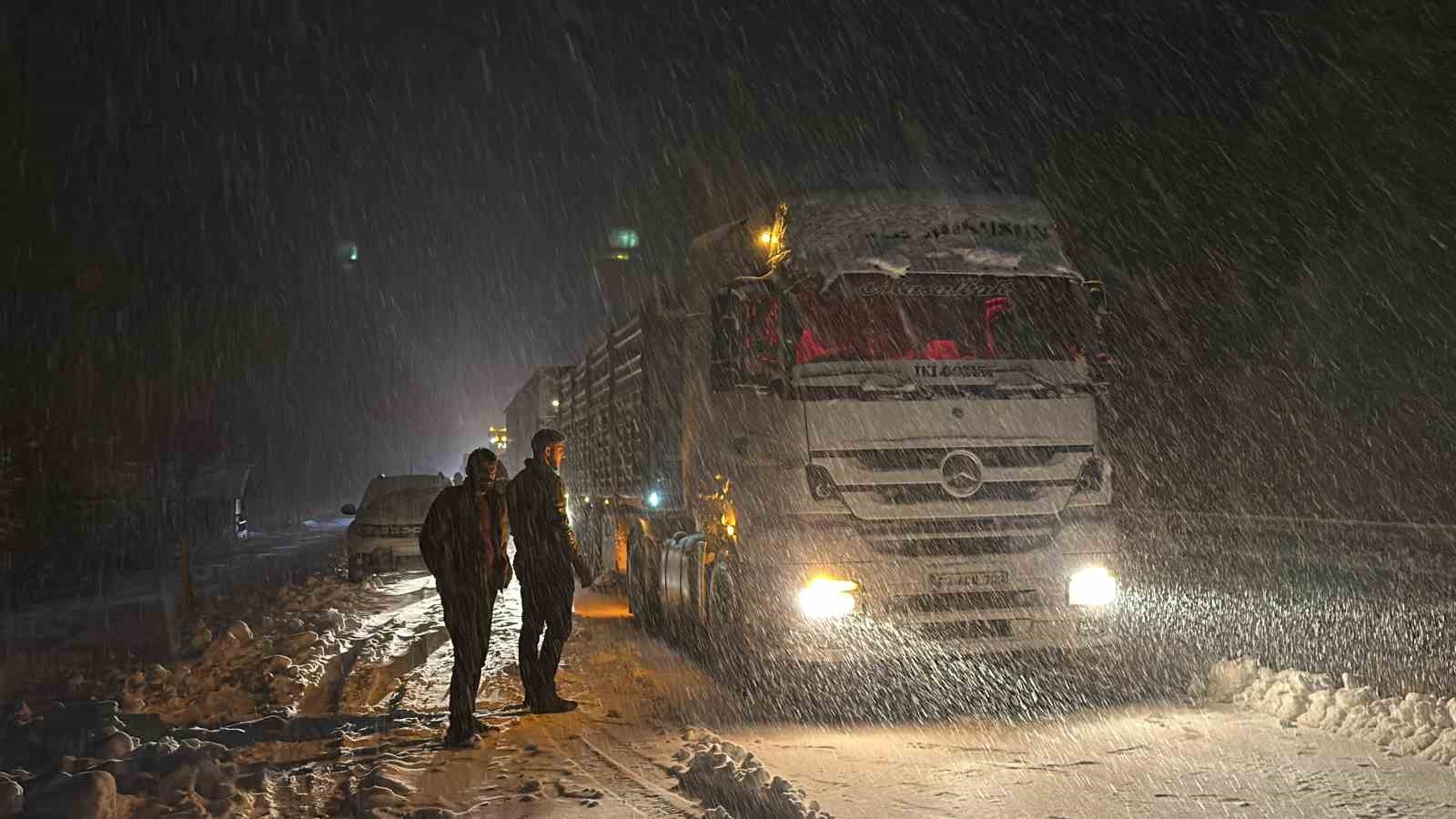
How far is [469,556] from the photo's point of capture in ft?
24.9

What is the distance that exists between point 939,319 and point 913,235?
2.23ft

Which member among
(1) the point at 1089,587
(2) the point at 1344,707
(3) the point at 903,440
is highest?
(3) the point at 903,440

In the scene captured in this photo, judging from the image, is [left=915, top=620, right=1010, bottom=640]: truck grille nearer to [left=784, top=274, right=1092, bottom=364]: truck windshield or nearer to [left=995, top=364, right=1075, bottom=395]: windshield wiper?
[left=995, top=364, right=1075, bottom=395]: windshield wiper

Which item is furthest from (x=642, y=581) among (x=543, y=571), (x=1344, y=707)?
(x=1344, y=707)

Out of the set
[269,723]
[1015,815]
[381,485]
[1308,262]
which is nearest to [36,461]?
[381,485]

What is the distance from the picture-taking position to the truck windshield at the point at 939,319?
8.51m

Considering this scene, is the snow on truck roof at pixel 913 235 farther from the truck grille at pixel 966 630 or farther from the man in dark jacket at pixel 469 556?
the man in dark jacket at pixel 469 556

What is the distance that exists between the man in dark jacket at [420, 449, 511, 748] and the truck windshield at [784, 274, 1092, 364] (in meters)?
2.30

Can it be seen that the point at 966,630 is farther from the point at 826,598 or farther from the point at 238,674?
the point at 238,674

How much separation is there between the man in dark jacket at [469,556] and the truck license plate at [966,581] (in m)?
2.79

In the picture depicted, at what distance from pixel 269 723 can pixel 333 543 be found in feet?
87.2

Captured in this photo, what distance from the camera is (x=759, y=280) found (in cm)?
866

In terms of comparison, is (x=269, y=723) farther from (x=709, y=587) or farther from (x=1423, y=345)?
(x=1423, y=345)

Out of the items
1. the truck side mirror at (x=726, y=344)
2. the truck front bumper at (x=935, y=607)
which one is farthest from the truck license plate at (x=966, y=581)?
the truck side mirror at (x=726, y=344)
